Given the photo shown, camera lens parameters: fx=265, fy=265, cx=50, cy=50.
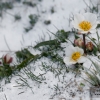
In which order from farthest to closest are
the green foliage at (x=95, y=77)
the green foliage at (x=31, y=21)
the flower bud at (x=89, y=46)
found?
the green foliage at (x=31, y=21), the flower bud at (x=89, y=46), the green foliage at (x=95, y=77)

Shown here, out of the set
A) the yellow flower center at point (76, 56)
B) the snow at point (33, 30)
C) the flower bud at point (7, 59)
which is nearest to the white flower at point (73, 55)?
the yellow flower center at point (76, 56)

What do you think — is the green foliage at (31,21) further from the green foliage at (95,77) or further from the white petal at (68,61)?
the green foliage at (95,77)

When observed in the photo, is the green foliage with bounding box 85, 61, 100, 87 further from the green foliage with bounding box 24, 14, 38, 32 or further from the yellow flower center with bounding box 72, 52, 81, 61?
the green foliage with bounding box 24, 14, 38, 32

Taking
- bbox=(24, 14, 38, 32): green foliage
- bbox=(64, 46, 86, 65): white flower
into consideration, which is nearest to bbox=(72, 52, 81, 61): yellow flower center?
bbox=(64, 46, 86, 65): white flower

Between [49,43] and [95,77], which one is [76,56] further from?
[49,43]

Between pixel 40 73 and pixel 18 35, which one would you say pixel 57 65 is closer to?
pixel 40 73

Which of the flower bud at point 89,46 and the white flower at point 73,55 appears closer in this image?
the white flower at point 73,55

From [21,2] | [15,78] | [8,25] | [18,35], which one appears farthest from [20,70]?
Result: [21,2]
